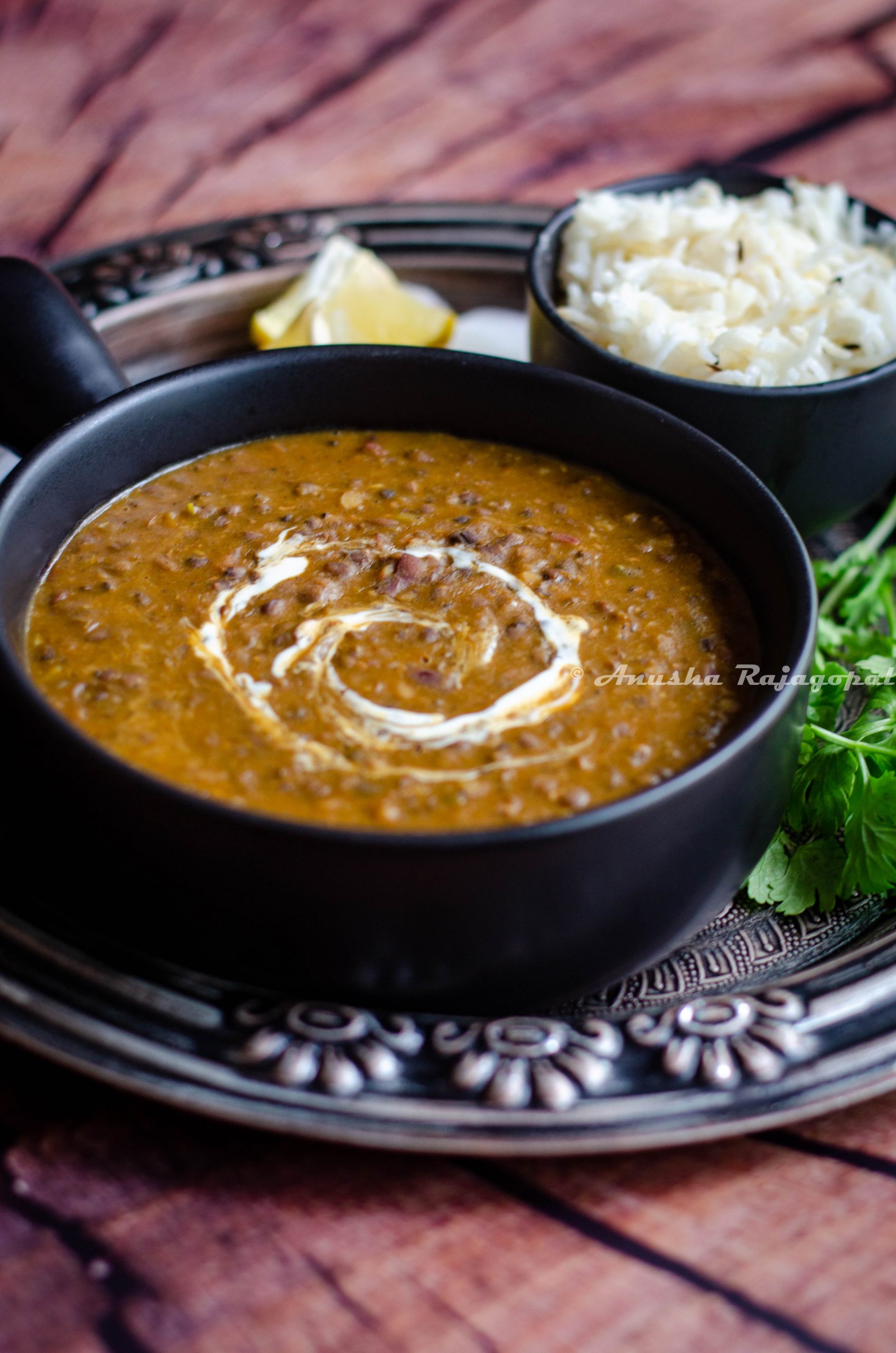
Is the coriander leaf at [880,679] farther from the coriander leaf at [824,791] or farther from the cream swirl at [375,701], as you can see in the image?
the cream swirl at [375,701]

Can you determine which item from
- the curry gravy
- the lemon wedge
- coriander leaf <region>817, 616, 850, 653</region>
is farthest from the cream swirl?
the lemon wedge

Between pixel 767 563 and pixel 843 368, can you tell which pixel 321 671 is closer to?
pixel 767 563

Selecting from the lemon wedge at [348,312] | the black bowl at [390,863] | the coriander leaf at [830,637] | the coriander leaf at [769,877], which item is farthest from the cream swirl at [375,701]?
the lemon wedge at [348,312]

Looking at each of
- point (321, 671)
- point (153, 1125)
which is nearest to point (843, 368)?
point (321, 671)

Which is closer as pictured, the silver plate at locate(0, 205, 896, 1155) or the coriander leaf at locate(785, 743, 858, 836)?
the silver plate at locate(0, 205, 896, 1155)

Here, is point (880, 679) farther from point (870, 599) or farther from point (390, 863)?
point (390, 863)

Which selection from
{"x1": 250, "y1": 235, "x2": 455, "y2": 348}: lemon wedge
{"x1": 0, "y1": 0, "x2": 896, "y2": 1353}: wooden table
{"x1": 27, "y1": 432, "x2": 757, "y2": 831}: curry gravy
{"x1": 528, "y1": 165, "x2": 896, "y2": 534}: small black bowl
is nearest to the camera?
{"x1": 0, "y1": 0, "x2": 896, "y2": 1353}: wooden table

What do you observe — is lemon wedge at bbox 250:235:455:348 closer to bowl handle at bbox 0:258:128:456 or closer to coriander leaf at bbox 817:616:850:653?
bowl handle at bbox 0:258:128:456

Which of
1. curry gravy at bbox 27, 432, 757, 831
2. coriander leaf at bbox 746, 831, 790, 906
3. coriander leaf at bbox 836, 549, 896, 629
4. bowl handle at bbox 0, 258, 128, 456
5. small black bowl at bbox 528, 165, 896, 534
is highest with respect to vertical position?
bowl handle at bbox 0, 258, 128, 456
